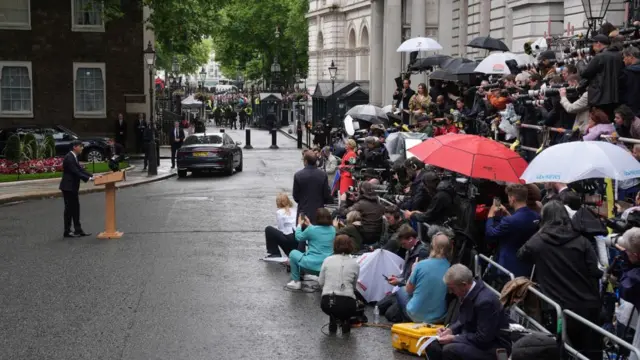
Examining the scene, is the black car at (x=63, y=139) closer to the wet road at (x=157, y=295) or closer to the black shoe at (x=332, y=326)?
the wet road at (x=157, y=295)

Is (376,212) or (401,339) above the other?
(376,212)

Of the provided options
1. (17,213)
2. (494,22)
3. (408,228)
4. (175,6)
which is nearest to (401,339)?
(408,228)

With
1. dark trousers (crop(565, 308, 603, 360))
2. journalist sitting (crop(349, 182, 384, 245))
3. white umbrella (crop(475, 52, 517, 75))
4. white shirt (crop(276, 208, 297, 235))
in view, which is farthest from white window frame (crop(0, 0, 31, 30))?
dark trousers (crop(565, 308, 603, 360))

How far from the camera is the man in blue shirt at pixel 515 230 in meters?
11.0

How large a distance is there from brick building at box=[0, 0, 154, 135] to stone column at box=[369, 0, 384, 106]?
15.4 m

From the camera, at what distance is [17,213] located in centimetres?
2419

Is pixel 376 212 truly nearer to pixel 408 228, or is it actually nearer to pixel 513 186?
pixel 408 228

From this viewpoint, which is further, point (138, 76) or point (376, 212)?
point (138, 76)

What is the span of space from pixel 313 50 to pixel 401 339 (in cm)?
7010

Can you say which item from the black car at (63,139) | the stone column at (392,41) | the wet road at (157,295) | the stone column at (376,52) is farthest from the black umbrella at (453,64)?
the stone column at (376,52)

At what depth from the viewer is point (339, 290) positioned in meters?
12.2

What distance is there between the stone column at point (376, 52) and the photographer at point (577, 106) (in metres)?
40.3

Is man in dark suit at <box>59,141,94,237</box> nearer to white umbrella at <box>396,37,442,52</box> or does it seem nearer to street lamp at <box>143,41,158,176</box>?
white umbrella at <box>396,37,442,52</box>

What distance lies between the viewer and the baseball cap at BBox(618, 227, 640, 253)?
334 inches
